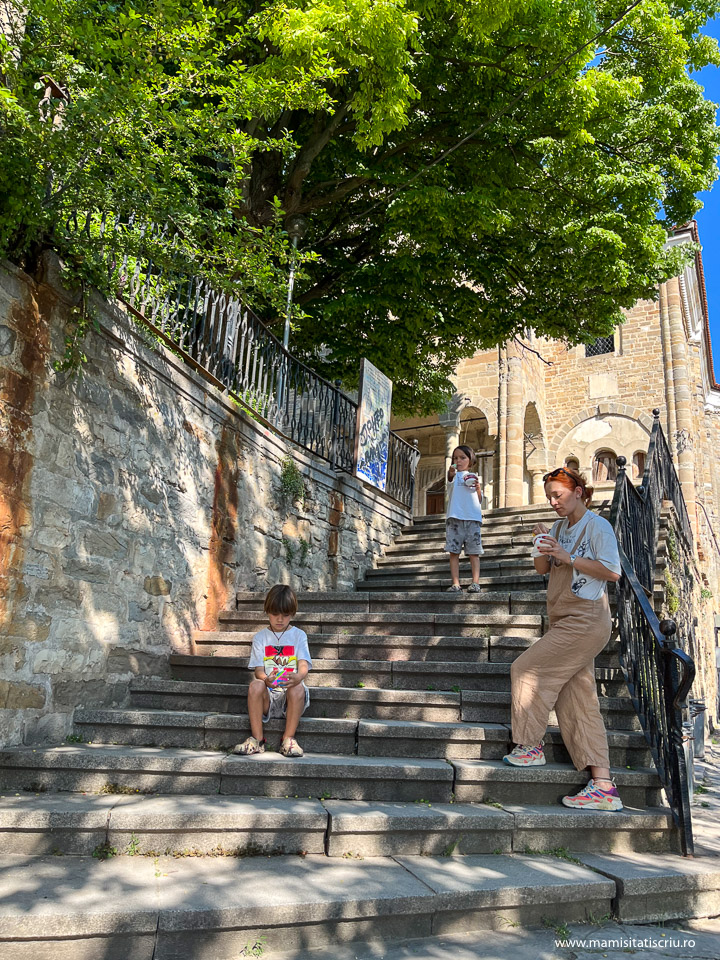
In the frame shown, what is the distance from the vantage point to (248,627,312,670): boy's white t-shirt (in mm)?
4254

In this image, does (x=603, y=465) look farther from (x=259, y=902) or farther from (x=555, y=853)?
(x=259, y=902)

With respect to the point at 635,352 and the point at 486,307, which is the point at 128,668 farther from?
the point at 635,352

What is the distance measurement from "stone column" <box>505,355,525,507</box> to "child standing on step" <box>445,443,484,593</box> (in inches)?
451

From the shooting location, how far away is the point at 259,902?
2648 mm

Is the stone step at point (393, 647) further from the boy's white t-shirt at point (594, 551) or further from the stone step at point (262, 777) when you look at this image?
the stone step at point (262, 777)

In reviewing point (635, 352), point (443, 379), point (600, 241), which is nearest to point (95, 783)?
point (600, 241)

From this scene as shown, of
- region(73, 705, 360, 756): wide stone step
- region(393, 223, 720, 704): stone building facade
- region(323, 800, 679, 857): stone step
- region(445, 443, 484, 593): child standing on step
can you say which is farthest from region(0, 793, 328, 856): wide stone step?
region(393, 223, 720, 704): stone building facade

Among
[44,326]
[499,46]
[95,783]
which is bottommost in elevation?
[95,783]

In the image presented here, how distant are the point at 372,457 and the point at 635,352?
45.9ft

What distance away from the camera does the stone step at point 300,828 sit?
3.12 meters

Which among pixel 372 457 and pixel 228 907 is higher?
pixel 372 457

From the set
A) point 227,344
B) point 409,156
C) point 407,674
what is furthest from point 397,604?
point 409,156

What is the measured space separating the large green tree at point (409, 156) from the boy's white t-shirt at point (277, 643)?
2518mm

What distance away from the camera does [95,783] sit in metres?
3.69
